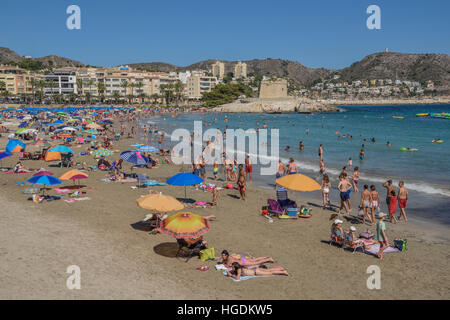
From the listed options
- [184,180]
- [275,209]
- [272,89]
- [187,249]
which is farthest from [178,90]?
[187,249]

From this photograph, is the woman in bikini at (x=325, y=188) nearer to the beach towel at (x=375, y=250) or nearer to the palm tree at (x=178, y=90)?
the beach towel at (x=375, y=250)

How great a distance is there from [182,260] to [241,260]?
147 centimetres

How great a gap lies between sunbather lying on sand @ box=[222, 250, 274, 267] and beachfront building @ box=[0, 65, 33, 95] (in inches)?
5021

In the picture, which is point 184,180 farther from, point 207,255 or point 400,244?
point 400,244

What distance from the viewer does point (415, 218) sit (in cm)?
1308

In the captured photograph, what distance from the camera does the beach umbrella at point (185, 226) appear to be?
8.75 meters

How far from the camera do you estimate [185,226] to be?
8852 mm

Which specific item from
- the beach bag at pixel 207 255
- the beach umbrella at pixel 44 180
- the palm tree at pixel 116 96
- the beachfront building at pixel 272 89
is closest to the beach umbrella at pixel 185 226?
the beach bag at pixel 207 255

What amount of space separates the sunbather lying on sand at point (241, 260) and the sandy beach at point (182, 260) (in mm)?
369

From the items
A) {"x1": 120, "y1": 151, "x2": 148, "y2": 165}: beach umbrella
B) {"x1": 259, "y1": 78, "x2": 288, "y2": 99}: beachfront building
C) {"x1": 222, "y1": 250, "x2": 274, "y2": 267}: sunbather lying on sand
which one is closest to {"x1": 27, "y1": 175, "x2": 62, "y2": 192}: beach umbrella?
{"x1": 120, "y1": 151, "x2": 148, "y2": 165}: beach umbrella

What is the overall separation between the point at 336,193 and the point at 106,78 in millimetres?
126921

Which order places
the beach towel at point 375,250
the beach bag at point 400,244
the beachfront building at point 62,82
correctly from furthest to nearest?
the beachfront building at point 62,82 < the beach bag at point 400,244 < the beach towel at point 375,250
